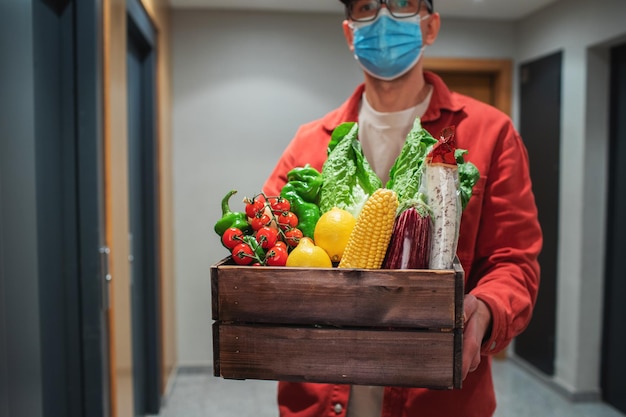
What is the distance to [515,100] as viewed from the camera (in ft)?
13.6

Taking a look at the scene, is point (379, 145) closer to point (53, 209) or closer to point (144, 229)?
A: point (53, 209)

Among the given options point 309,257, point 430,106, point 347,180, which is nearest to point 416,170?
point 347,180

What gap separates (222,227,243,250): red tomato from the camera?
0.81 m

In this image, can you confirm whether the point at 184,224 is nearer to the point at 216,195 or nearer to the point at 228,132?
the point at 216,195

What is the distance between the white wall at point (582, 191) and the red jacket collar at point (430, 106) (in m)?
2.37

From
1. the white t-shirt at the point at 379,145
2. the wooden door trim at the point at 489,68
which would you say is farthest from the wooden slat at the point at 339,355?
the wooden door trim at the point at 489,68

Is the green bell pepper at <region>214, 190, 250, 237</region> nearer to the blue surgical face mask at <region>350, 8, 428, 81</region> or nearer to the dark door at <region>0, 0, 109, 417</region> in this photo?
the blue surgical face mask at <region>350, 8, 428, 81</region>

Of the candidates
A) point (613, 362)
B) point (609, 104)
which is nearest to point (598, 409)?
point (613, 362)

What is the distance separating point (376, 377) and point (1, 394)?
103 cm

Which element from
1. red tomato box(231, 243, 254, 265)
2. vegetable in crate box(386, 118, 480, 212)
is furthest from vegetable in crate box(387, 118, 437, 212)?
red tomato box(231, 243, 254, 265)

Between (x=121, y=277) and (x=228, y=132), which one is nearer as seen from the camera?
(x=121, y=277)

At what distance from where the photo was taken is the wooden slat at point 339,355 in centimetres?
75

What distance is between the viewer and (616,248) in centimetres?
326

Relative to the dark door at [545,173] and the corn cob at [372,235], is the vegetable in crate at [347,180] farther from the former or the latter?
the dark door at [545,173]
